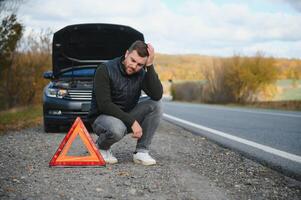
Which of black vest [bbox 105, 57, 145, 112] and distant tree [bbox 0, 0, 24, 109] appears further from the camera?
distant tree [bbox 0, 0, 24, 109]

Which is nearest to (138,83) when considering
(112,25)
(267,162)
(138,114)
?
(138,114)

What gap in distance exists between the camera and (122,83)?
5.09 meters

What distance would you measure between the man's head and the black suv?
377cm

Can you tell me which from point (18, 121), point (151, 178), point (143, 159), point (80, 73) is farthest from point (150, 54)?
point (18, 121)

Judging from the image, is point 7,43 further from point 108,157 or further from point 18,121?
point 108,157

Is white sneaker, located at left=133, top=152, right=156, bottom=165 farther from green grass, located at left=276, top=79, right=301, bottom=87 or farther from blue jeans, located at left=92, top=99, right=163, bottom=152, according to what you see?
green grass, located at left=276, top=79, right=301, bottom=87

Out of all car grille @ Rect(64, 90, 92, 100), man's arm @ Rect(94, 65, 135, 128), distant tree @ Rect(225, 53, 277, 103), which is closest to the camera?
man's arm @ Rect(94, 65, 135, 128)

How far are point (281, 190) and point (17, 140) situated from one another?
494 centimetres

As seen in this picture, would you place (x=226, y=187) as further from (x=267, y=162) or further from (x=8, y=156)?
(x=8, y=156)

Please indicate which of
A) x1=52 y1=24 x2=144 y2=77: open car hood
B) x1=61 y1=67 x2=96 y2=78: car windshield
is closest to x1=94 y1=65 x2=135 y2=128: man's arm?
x1=52 y1=24 x2=144 y2=77: open car hood

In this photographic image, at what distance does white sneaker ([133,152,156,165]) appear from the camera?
5.23 meters

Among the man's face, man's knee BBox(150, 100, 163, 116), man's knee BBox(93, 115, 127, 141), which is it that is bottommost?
man's knee BBox(93, 115, 127, 141)

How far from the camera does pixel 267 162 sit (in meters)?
5.74

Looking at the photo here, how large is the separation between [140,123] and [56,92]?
3.67 meters
